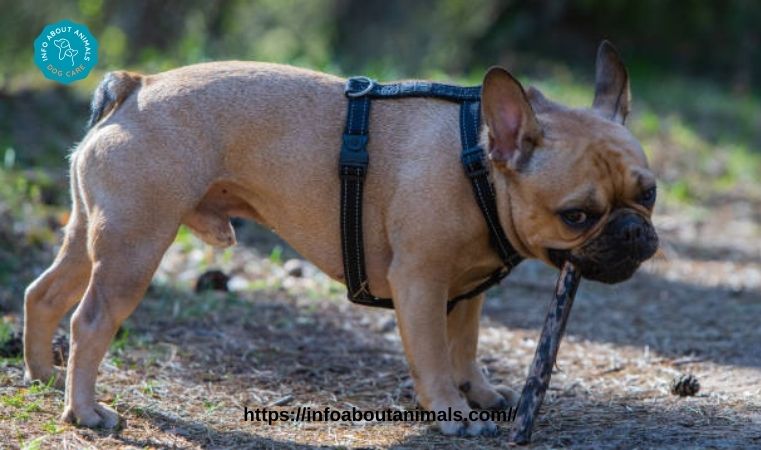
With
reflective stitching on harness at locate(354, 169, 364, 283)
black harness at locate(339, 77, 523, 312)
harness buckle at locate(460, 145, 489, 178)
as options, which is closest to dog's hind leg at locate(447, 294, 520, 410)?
black harness at locate(339, 77, 523, 312)

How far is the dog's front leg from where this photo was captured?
4.84 m

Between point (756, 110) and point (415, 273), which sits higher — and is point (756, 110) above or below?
above

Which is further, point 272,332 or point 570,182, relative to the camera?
point 272,332

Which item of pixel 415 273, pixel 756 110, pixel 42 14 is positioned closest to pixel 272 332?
pixel 415 273

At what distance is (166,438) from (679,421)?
2.34 meters

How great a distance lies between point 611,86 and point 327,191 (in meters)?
1.45

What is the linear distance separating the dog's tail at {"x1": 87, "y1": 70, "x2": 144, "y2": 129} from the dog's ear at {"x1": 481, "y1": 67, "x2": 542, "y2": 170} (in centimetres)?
169

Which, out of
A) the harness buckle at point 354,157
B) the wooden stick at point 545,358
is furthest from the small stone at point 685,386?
the harness buckle at point 354,157

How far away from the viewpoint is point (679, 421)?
498cm

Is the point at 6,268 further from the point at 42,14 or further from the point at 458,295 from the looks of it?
the point at 42,14

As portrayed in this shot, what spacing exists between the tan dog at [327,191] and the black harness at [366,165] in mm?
46

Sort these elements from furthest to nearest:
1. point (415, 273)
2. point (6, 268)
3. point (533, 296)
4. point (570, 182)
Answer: point (533, 296) → point (6, 268) → point (415, 273) → point (570, 182)

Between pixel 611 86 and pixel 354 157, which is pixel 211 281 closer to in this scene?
pixel 354 157

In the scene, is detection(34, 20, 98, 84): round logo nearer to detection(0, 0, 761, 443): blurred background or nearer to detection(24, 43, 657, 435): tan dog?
detection(24, 43, 657, 435): tan dog
